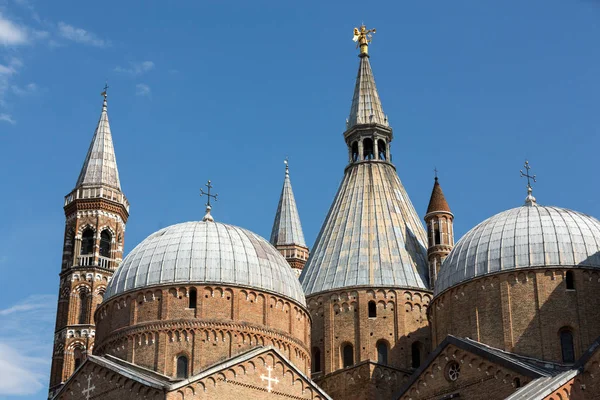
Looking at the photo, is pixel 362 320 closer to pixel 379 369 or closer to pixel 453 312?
pixel 379 369

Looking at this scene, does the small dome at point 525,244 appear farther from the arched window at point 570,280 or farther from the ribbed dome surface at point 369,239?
the ribbed dome surface at point 369,239

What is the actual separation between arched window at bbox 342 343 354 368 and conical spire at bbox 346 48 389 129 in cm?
1317

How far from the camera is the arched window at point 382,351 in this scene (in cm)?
4206

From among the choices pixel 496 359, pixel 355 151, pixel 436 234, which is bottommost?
pixel 496 359

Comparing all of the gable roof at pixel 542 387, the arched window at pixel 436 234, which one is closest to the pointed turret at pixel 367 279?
the arched window at pixel 436 234

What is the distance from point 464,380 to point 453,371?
0.68 metres

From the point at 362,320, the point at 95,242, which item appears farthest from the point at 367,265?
the point at 95,242

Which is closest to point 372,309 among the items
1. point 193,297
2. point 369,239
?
point 369,239

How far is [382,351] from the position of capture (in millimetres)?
42219

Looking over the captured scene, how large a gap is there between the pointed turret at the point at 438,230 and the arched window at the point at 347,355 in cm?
453

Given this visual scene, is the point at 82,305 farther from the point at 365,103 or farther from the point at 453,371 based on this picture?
the point at 453,371

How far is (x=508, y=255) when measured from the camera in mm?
36812

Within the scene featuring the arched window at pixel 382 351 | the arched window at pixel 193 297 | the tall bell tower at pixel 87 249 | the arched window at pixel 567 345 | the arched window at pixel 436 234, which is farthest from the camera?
the tall bell tower at pixel 87 249

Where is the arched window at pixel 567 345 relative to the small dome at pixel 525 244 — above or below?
below
